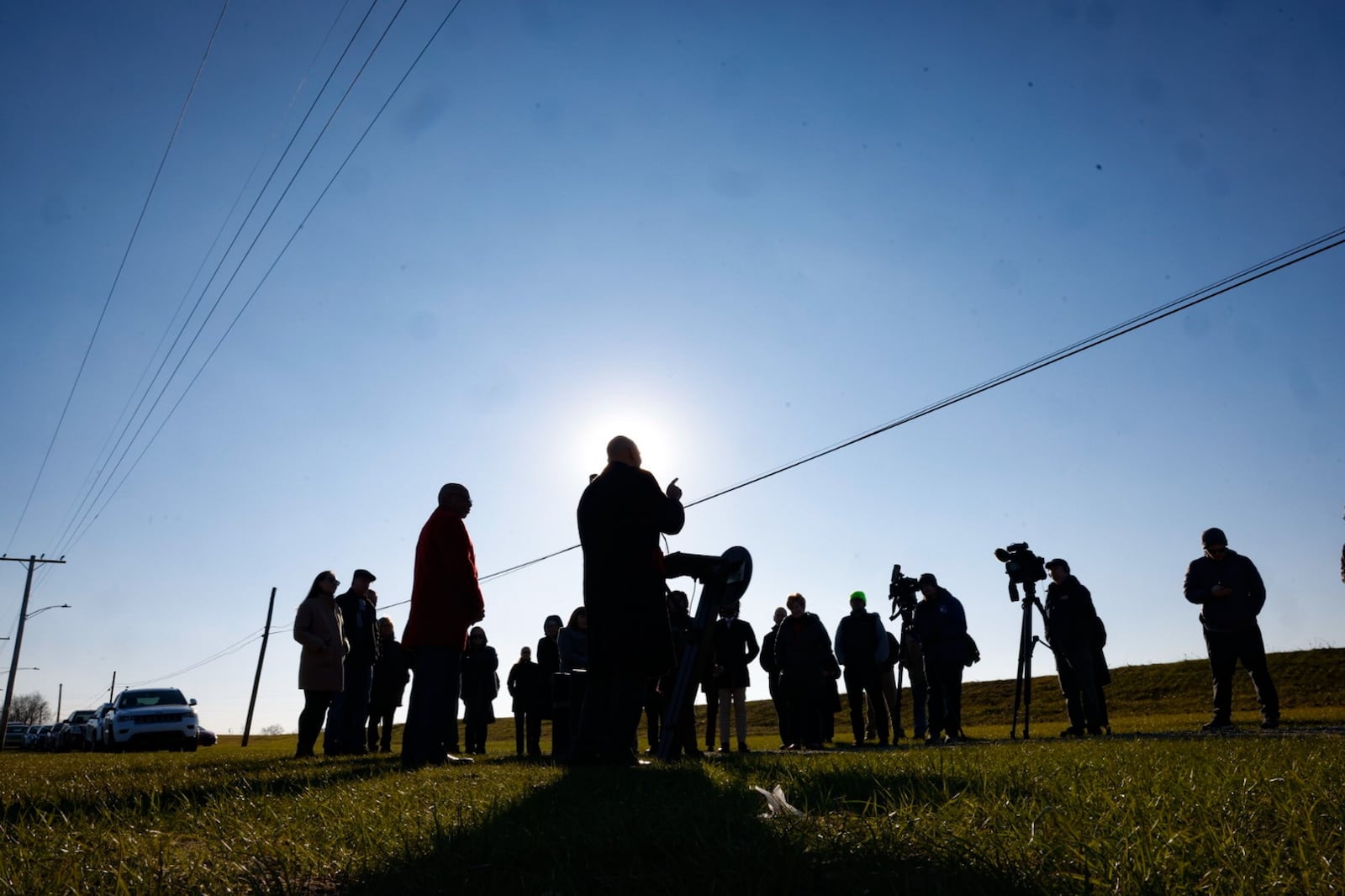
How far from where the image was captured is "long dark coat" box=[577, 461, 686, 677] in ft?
17.6

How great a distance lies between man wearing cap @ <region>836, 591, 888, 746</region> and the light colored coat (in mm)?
6411

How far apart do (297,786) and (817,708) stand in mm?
7912

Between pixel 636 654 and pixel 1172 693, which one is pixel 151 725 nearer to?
pixel 636 654

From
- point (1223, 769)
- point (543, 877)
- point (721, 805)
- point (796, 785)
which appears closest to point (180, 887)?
point (543, 877)

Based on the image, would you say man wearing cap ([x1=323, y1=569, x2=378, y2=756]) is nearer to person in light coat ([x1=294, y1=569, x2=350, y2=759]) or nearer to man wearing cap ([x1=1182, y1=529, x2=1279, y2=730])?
person in light coat ([x1=294, y1=569, x2=350, y2=759])

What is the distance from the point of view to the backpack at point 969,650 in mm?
11422

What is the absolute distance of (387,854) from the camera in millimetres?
2375

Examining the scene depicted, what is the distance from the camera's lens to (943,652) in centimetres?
1143

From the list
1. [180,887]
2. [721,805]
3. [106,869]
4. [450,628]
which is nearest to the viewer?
[180,887]

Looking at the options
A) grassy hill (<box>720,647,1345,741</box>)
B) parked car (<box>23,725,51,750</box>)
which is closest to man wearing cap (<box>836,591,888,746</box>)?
grassy hill (<box>720,647,1345,741</box>)

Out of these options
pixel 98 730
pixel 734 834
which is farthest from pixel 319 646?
pixel 98 730

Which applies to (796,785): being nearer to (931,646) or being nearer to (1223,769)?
(1223,769)

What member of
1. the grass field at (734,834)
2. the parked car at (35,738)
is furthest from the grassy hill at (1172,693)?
the parked car at (35,738)

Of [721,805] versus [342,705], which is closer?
[721,805]
